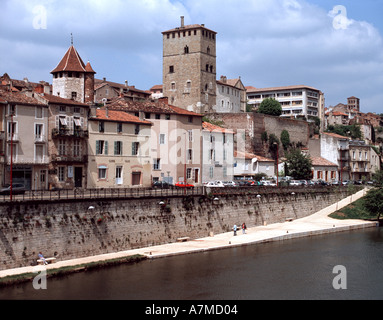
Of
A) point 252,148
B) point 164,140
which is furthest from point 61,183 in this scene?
point 252,148

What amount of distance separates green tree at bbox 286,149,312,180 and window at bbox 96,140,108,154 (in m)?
39.0

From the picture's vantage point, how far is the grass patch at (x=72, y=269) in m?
33.0

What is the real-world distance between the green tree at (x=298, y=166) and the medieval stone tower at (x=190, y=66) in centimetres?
2433

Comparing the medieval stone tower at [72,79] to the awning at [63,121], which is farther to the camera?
the medieval stone tower at [72,79]

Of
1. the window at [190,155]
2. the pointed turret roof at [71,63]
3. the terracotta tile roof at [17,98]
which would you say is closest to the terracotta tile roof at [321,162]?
the window at [190,155]

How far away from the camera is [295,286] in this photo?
→ 35438mm

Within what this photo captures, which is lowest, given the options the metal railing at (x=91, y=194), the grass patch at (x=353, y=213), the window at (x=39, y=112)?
the grass patch at (x=353, y=213)

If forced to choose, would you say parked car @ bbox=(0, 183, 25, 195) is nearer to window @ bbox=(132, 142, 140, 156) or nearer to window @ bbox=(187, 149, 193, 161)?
window @ bbox=(132, 142, 140, 156)

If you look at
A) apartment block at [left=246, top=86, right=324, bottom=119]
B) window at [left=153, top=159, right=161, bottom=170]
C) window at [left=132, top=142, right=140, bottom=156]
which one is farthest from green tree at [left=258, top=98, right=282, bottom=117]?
window at [left=132, top=142, right=140, bottom=156]

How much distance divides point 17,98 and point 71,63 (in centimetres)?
1746

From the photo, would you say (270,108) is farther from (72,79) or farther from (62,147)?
(62,147)

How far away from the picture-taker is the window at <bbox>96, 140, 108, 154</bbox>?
184 ft

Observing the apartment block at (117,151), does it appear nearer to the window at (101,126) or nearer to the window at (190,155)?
the window at (101,126)
